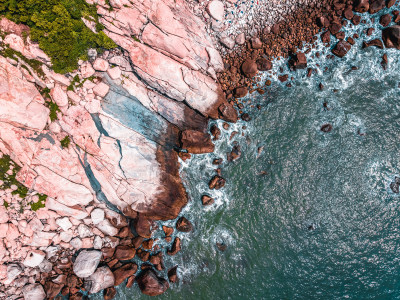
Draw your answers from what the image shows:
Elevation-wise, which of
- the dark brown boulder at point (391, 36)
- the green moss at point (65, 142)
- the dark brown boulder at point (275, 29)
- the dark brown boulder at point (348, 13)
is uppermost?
the dark brown boulder at point (391, 36)

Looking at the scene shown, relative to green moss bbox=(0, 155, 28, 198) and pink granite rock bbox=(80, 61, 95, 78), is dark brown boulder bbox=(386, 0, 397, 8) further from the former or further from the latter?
green moss bbox=(0, 155, 28, 198)

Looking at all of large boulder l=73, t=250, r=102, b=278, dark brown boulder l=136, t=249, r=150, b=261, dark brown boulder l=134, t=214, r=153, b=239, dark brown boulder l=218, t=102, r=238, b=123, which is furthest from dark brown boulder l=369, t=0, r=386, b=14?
large boulder l=73, t=250, r=102, b=278

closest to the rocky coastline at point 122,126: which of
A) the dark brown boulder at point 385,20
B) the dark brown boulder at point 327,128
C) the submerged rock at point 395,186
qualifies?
the dark brown boulder at point 385,20

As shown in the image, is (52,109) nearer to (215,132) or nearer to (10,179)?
(10,179)

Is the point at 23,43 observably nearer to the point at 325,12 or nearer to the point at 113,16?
the point at 113,16

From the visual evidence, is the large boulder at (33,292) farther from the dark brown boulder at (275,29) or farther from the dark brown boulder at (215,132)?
the dark brown boulder at (275,29)

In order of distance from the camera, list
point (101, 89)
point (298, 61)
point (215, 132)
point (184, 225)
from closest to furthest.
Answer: point (101, 89) → point (298, 61) → point (184, 225) → point (215, 132)

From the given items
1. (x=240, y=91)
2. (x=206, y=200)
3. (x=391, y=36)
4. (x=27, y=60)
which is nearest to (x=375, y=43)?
(x=391, y=36)
